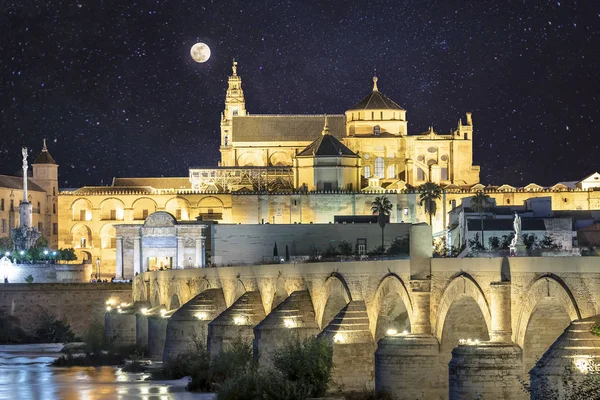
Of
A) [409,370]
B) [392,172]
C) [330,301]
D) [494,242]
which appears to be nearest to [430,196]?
[392,172]

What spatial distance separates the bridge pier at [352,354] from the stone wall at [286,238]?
171 feet

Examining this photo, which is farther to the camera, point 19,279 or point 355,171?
point 355,171

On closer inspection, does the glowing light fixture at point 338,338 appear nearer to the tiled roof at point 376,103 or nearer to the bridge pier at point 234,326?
the bridge pier at point 234,326

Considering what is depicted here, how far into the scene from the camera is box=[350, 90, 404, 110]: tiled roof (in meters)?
120

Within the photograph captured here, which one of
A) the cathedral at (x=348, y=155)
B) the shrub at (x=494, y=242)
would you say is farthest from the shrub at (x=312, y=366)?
the cathedral at (x=348, y=155)

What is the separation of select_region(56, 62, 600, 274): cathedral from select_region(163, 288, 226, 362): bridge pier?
153 ft

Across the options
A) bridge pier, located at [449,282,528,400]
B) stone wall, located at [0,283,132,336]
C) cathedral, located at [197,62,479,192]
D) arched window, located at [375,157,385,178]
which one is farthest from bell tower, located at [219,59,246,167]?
bridge pier, located at [449,282,528,400]

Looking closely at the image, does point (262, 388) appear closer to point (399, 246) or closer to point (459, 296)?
point (459, 296)

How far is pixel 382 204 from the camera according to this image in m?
106

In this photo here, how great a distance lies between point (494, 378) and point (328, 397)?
7.44 m

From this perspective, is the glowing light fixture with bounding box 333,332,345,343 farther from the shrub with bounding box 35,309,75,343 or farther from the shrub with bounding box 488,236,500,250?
the shrub with bounding box 35,309,75,343

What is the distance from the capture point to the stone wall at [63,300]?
81938mm

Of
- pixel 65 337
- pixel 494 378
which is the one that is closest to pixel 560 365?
pixel 494 378

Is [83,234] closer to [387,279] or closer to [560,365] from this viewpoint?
[387,279]
